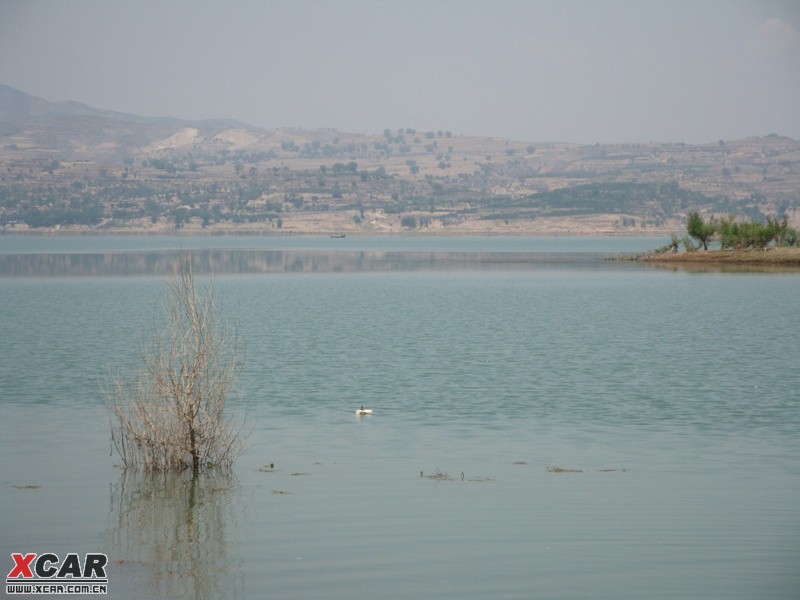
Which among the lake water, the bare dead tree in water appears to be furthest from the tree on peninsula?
the bare dead tree in water

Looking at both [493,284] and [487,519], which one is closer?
[487,519]

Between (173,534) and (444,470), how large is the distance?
4.69 metres

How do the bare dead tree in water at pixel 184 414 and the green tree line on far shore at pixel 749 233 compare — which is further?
the green tree line on far shore at pixel 749 233

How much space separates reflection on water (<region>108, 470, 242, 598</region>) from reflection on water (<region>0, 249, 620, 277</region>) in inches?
2416

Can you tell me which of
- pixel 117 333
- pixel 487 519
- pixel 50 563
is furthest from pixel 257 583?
pixel 117 333

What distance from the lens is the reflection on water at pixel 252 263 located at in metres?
86.2

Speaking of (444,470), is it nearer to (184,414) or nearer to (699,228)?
(184,414)

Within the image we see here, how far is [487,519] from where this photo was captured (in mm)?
15180

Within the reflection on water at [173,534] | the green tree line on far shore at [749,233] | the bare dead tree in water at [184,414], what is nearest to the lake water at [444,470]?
the reflection on water at [173,534]

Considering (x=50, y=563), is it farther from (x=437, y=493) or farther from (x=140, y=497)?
(x=437, y=493)

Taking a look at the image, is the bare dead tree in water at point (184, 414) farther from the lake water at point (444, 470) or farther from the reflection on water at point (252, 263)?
the reflection on water at point (252, 263)

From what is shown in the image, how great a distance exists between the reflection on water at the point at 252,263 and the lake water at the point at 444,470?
147 ft

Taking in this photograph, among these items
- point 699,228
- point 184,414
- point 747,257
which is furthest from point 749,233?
point 184,414

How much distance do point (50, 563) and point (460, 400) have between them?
1254 centimetres
